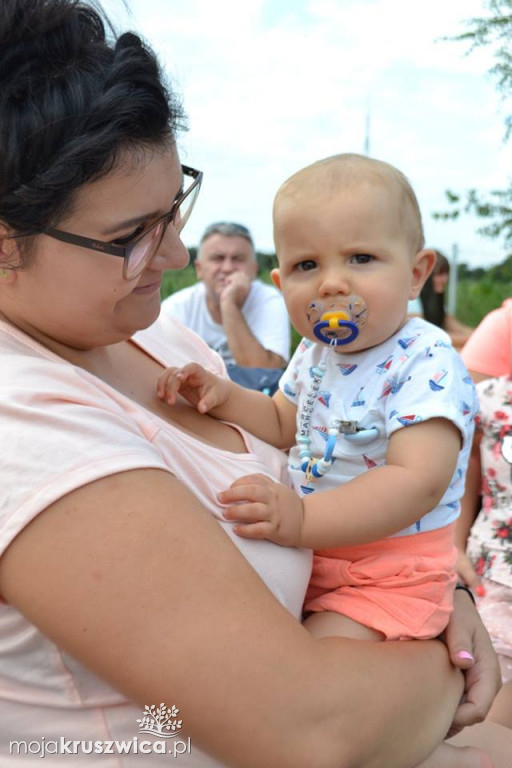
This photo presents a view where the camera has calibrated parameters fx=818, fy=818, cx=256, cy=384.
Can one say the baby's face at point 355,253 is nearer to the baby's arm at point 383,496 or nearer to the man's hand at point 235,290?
the baby's arm at point 383,496

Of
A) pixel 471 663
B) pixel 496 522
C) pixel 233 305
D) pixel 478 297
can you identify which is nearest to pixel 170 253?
pixel 471 663

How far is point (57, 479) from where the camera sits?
112 centimetres

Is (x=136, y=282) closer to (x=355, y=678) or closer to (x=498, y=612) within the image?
(x=355, y=678)

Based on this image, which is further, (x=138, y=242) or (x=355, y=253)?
(x=355, y=253)

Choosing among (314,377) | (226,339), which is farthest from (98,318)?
(226,339)

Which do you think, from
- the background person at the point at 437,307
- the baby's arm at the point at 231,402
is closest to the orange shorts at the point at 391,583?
the baby's arm at the point at 231,402

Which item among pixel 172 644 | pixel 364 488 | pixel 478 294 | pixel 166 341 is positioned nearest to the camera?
pixel 172 644

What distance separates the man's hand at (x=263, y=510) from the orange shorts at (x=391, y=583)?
8.5 inches

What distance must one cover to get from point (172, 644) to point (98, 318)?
585mm

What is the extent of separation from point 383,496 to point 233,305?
4723mm

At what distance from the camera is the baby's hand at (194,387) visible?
1.76m

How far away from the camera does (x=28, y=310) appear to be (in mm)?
1390

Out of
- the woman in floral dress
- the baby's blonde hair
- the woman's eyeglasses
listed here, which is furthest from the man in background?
the woman's eyeglasses

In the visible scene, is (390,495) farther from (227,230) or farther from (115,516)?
(227,230)
